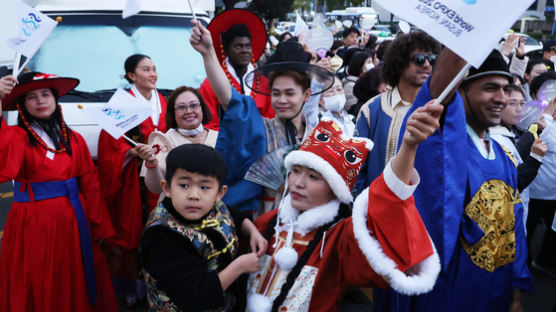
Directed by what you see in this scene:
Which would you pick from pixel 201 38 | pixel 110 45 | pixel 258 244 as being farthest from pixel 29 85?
pixel 258 244

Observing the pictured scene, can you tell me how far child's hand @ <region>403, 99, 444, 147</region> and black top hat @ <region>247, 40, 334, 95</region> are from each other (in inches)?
39.4

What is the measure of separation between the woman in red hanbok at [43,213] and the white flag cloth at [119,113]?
1.11ft

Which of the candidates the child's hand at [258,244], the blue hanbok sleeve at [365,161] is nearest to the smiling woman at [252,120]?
the child's hand at [258,244]

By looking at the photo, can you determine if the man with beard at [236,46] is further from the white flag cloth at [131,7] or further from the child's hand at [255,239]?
the child's hand at [255,239]

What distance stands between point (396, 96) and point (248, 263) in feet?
5.20

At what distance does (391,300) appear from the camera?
212 cm

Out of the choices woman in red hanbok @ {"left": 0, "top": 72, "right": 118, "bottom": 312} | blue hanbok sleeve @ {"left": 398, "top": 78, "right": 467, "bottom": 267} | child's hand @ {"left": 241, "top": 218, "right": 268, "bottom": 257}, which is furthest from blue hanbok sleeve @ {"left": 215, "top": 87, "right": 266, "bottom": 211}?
woman in red hanbok @ {"left": 0, "top": 72, "right": 118, "bottom": 312}

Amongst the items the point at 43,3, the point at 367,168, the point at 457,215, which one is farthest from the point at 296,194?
the point at 43,3

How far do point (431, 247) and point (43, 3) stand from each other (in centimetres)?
457

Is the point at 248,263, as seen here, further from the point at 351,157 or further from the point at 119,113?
the point at 119,113

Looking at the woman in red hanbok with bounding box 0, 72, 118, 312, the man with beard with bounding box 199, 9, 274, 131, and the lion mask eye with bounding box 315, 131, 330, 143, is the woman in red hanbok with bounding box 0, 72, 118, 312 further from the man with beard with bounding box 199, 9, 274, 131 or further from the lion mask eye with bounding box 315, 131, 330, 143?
the lion mask eye with bounding box 315, 131, 330, 143

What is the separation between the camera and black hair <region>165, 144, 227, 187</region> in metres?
1.83

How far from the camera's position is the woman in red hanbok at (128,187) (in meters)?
3.29

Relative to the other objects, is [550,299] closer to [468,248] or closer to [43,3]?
[468,248]
